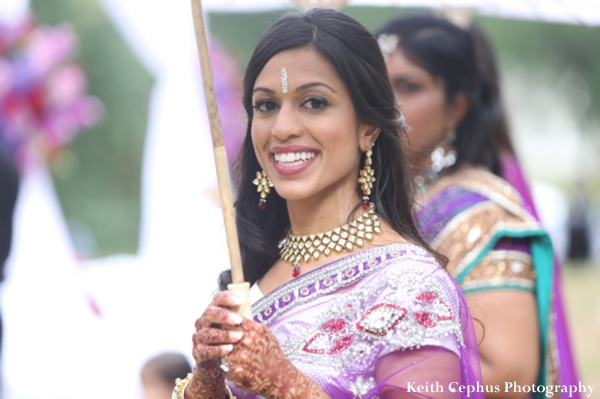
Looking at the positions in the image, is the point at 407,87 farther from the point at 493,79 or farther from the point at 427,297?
the point at 427,297

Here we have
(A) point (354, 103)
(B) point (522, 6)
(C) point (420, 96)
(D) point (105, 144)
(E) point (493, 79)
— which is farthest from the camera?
→ (D) point (105, 144)

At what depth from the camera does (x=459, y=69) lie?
3.58m

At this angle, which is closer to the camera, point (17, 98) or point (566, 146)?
point (17, 98)

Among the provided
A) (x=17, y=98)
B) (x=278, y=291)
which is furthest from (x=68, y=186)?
(x=278, y=291)

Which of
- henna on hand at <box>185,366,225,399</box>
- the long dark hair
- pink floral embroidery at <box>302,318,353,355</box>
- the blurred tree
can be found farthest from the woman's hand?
the blurred tree

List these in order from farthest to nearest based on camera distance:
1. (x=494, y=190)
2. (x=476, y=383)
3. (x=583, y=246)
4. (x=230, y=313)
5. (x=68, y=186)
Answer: (x=583, y=246) → (x=68, y=186) → (x=494, y=190) → (x=476, y=383) → (x=230, y=313)

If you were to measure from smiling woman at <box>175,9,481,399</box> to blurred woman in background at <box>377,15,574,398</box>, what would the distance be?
53cm

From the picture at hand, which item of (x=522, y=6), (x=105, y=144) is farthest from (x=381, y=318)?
(x=105, y=144)

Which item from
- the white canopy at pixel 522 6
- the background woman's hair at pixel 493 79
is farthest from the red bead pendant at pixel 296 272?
the background woman's hair at pixel 493 79

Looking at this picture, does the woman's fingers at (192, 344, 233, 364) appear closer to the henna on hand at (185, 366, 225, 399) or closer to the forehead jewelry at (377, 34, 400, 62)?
→ the henna on hand at (185, 366, 225, 399)

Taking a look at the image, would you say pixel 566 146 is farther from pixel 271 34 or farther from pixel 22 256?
pixel 271 34

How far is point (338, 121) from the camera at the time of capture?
6.64 ft

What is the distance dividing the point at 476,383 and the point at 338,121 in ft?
2.38

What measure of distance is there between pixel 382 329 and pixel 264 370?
0.30 m
